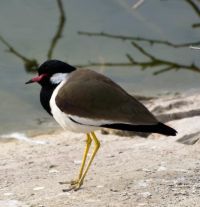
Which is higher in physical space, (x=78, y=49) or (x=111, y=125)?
(x=111, y=125)

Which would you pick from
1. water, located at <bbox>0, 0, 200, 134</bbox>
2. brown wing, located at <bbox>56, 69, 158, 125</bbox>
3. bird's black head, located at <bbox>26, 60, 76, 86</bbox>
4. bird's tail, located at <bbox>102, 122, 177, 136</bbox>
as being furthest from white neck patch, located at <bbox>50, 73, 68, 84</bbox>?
water, located at <bbox>0, 0, 200, 134</bbox>

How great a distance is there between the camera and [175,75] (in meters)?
8.98

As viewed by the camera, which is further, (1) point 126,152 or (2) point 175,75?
(2) point 175,75

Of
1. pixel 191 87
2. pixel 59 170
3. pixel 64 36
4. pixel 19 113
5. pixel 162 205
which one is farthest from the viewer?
pixel 64 36

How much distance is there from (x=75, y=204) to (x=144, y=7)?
4959 mm

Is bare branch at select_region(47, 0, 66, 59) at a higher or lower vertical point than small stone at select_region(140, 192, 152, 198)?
lower

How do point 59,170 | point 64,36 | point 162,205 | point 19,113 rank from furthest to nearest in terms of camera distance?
point 64,36
point 19,113
point 59,170
point 162,205

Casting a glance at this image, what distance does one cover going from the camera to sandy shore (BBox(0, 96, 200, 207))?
17.6 ft

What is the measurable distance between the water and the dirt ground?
4.21ft

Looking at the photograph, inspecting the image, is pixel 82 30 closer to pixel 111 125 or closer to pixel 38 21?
pixel 38 21

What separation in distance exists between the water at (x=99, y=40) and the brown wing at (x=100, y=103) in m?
2.54

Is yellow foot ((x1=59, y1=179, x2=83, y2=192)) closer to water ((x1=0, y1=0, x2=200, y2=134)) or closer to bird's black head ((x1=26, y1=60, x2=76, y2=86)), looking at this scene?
bird's black head ((x1=26, y1=60, x2=76, y2=86))

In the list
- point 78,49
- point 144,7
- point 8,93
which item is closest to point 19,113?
point 8,93

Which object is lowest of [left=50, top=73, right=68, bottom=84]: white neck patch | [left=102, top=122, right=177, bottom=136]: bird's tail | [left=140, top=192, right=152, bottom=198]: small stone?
[left=140, top=192, right=152, bottom=198]: small stone
